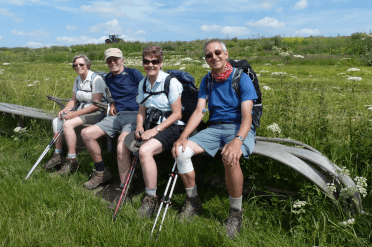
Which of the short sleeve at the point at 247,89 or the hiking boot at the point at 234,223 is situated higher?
the short sleeve at the point at 247,89

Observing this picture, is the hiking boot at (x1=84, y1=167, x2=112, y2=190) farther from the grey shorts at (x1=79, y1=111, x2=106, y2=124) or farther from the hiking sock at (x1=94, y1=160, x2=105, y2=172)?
the grey shorts at (x1=79, y1=111, x2=106, y2=124)

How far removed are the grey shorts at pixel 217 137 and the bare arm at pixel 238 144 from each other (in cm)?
16

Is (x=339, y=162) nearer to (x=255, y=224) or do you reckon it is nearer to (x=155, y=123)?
(x=255, y=224)

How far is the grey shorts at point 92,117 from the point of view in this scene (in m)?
4.43

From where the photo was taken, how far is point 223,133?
3.05 metres

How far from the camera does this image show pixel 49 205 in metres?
3.19

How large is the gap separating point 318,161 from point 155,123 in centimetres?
187

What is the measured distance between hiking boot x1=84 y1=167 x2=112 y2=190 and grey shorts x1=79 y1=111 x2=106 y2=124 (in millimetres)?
944

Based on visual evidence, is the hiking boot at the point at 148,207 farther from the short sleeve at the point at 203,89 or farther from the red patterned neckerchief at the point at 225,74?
the red patterned neckerchief at the point at 225,74

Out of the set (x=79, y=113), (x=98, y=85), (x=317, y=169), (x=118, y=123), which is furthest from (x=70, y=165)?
(x=317, y=169)

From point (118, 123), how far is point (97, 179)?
0.86 metres

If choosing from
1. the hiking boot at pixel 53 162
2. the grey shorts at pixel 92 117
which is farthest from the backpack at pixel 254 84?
the hiking boot at pixel 53 162

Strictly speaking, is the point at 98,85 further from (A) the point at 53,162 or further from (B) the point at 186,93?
(B) the point at 186,93

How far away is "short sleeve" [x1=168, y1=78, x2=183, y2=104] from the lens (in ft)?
10.8
